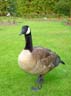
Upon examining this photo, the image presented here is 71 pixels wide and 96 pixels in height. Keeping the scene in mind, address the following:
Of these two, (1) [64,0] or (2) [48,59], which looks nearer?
(2) [48,59]

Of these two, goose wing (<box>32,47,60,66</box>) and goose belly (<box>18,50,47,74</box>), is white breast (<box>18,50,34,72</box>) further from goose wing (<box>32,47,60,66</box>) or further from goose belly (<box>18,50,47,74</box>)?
goose wing (<box>32,47,60,66</box>)

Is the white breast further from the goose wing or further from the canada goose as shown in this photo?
the goose wing

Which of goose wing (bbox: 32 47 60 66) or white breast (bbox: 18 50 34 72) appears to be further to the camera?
goose wing (bbox: 32 47 60 66)

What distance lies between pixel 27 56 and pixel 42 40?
572cm

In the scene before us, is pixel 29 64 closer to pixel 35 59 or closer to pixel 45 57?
pixel 35 59

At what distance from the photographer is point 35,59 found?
17.4 ft

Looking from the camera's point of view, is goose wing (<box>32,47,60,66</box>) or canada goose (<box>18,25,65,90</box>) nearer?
canada goose (<box>18,25,65,90</box>)

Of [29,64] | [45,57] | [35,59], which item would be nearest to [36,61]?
[35,59]

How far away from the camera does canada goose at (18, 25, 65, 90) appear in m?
5.24

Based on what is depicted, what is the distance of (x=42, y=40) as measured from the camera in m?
11.0

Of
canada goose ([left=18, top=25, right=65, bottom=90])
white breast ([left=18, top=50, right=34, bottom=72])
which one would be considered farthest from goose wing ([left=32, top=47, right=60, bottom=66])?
white breast ([left=18, top=50, right=34, bottom=72])

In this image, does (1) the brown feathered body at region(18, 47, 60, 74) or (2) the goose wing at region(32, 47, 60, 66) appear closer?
(1) the brown feathered body at region(18, 47, 60, 74)

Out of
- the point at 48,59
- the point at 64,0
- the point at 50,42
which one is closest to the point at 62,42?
the point at 50,42

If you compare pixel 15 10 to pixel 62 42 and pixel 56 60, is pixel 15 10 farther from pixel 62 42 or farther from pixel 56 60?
pixel 56 60
